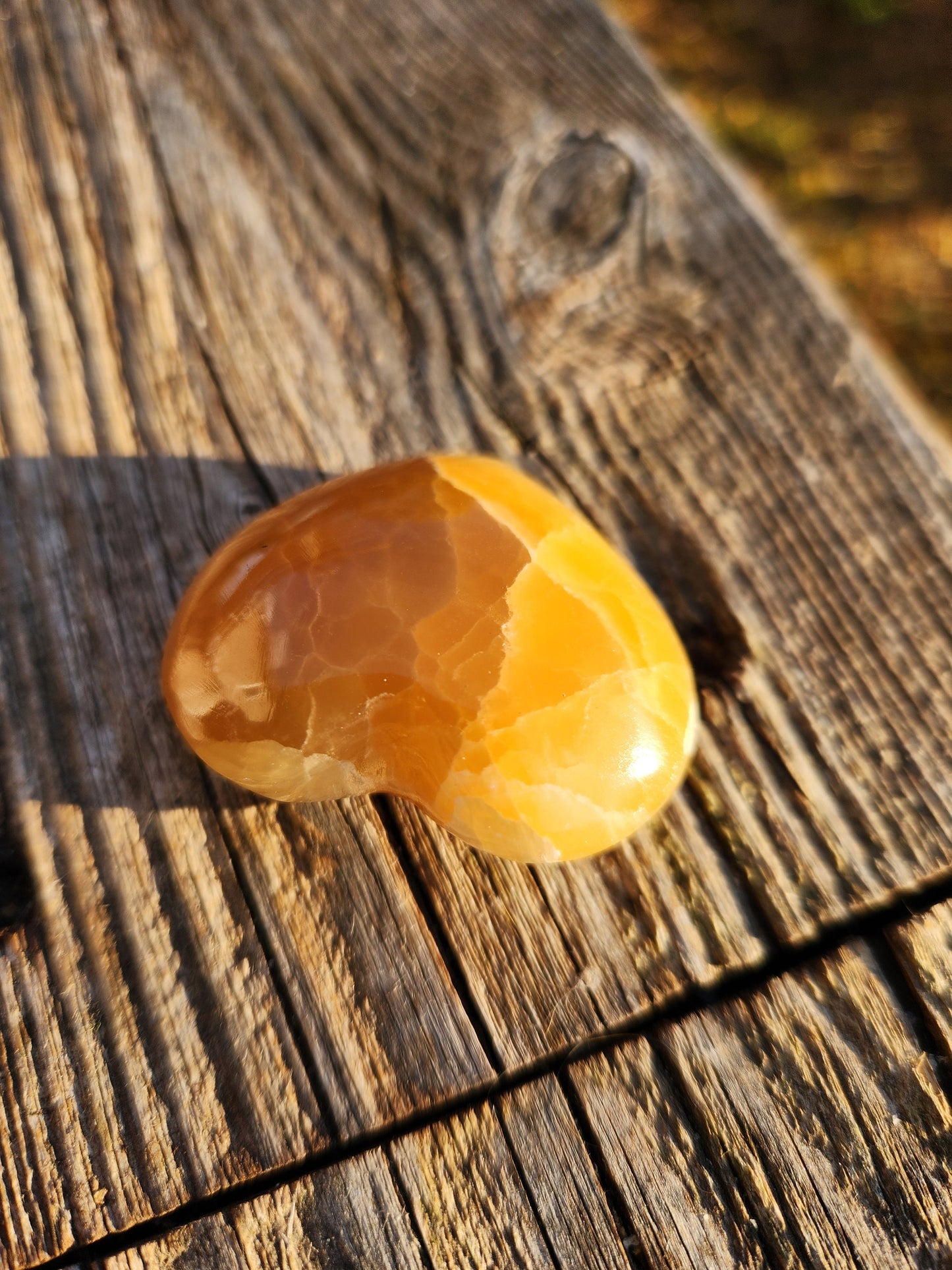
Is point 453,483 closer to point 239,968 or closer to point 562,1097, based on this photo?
point 239,968

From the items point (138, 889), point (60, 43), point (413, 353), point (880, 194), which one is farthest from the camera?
point (880, 194)

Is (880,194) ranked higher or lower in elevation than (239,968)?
higher

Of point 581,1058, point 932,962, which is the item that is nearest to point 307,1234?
point 581,1058

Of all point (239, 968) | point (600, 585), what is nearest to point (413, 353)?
point (600, 585)

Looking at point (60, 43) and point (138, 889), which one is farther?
point (60, 43)

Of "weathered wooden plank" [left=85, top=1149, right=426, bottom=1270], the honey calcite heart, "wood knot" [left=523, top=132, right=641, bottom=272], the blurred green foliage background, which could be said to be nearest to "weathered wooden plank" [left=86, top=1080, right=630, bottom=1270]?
"weathered wooden plank" [left=85, top=1149, right=426, bottom=1270]

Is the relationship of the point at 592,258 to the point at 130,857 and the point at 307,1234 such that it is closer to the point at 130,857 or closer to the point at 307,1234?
the point at 130,857

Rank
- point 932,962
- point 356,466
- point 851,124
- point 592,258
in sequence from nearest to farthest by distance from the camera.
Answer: point 932,962
point 356,466
point 592,258
point 851,124

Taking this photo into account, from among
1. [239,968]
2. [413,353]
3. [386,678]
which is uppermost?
[413,353]
